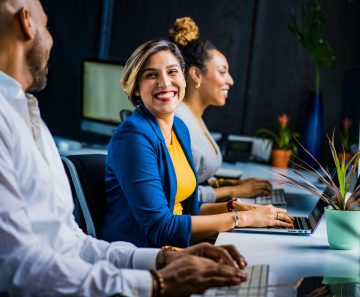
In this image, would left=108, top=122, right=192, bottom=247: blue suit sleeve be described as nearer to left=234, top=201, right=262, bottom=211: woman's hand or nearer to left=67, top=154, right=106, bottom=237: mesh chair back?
left=67, top=154, right=106, bottom=237: mesh chair back

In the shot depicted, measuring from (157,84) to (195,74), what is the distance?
27.7 inches

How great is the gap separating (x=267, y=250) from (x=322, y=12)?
228 centimetres

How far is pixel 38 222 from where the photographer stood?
90 cm

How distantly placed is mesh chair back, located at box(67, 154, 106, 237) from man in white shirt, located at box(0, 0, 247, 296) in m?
0.43

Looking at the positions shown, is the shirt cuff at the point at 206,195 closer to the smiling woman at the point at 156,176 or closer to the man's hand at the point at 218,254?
the smiling woman at the point at 156,176

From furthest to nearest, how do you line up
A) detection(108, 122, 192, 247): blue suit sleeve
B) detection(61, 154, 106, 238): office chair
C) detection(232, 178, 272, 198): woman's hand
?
detection(232, 178, 272, 198): woman's hand < detection(61, 154, 106, 238): office chair < detection(108, 122, 192, 247): blue suit sleeve

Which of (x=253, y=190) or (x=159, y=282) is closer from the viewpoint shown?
(x=159, y=282)

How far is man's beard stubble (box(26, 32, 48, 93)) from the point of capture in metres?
0.96

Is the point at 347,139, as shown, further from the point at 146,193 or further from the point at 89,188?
the point at 89,188

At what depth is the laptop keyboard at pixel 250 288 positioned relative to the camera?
87 cm

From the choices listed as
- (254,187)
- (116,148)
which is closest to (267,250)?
(116,148)

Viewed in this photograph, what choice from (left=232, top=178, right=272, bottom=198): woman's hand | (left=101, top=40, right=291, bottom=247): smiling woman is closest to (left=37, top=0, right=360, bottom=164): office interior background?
(left=232, top=178, right=272, bottom=198): woman's hand

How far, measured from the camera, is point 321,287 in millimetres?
956

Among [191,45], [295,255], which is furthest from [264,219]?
[191,45]
